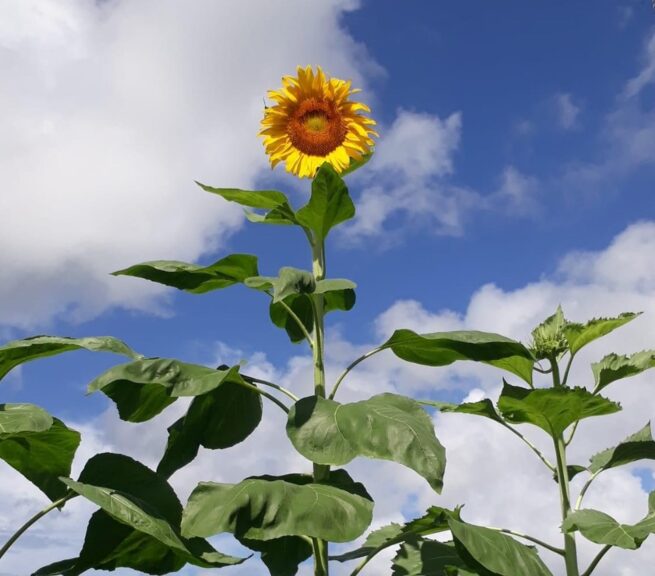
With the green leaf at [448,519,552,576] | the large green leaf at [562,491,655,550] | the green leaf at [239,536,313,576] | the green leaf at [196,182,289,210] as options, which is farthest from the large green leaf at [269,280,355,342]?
the large green leaf at [562,491,655,550]

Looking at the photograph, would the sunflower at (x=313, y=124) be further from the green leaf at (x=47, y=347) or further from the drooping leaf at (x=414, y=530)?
the drooping leaf at (x=414, y=530)

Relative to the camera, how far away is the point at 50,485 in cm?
279

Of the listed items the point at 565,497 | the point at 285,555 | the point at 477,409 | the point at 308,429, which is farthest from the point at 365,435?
the point at 565,497

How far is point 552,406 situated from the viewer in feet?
9.14

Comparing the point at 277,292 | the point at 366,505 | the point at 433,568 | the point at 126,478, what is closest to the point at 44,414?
the point at 126,478

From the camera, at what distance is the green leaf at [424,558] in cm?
288

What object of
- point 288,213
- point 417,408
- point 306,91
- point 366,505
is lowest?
point 366,505

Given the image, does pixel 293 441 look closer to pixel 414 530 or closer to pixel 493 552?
pixel 493 552

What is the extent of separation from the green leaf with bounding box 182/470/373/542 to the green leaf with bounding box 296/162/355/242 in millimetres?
972

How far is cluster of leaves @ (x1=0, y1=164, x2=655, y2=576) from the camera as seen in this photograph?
2.34m

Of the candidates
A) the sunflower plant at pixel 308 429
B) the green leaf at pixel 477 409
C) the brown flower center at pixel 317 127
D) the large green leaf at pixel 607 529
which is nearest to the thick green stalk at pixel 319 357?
the sunflower plant at pixel 308 429

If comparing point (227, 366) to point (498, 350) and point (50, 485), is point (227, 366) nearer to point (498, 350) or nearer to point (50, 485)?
point (50, 485)

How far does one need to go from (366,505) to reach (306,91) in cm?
161

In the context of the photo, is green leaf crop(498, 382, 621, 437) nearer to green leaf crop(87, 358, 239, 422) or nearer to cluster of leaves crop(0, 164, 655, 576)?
cluster of leaves crop(0, 164, 655, 576)
